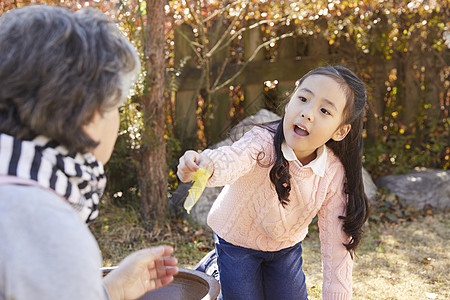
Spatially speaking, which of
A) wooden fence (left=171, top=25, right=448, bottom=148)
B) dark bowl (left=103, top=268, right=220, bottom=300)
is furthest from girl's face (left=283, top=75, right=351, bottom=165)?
wooden fence (left=171, top=25, right=448, bottom=148)

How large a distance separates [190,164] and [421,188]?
150 inches

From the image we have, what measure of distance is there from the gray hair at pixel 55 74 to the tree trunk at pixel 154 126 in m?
2.75

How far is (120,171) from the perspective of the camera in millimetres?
4691

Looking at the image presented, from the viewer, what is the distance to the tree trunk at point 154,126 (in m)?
3.96

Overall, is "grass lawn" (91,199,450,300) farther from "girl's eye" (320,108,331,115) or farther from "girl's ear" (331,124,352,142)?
"girl's eye" (320,108,331,115)

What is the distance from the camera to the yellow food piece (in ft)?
6.13

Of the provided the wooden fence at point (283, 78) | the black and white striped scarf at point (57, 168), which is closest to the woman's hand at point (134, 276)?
the black and white striped scarf at point (57, 168)

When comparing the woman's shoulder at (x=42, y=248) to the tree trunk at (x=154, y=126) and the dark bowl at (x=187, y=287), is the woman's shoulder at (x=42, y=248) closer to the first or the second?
the dark bowl at (x=187, y=287)

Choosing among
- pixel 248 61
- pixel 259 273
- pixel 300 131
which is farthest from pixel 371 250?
pixel 300 131

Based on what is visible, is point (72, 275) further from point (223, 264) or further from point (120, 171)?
point (120, 171)

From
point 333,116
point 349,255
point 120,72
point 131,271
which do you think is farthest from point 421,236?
point 120,72

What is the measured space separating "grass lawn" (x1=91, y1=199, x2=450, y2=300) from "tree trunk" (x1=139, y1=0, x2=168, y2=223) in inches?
7.7

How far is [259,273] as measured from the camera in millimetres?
2656

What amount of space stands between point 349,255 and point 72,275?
1.70 m
